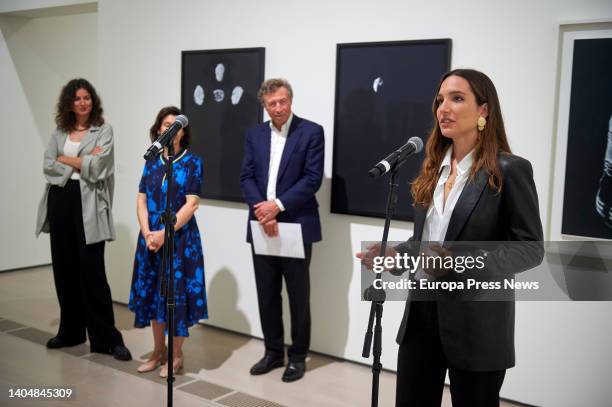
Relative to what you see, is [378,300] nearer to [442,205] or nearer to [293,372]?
[442,205]

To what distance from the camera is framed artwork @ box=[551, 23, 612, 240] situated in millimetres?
3076

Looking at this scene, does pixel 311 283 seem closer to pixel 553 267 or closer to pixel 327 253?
pixel 327 253

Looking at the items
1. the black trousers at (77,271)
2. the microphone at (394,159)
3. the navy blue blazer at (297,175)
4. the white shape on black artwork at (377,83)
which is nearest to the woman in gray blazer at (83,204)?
the black trousers at (77,271)

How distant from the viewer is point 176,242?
3641mm

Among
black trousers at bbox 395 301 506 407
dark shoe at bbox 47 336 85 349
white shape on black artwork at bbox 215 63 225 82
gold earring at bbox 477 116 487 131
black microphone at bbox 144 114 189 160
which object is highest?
white shape on black artwork at bbox 215 63 225 82

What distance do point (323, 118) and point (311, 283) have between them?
3.58 feet

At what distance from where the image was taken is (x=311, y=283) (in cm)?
418

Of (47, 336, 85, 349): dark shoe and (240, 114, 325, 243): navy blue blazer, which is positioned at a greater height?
(240, 114, 325, 243): navy blue blazer

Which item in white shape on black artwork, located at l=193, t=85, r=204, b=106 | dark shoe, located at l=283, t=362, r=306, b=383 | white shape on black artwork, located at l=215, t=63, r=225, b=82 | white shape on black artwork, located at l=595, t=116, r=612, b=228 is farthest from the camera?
white shape on black artwork, located at l=193, t=85, r=204, b=106

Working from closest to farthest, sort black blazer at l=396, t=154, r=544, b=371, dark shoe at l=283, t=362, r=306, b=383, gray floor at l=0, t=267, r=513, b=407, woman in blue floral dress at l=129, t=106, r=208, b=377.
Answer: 1. black blazer at l=396, t=154, r=544, b=371
2. gray floor at l=0, t=267, r=513, b=407
3. woman in blue floral dress at l=129, t=106, r=208, b=377
4. dark shoe at l=283, t=362, r=306, b=383

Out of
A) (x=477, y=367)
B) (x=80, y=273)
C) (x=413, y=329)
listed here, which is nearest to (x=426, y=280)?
(x=413, y=329)

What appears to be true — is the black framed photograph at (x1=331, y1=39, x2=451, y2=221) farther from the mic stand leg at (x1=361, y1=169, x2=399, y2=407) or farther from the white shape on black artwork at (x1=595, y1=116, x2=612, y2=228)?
the mic stand leg at (x1=361, y1=169, x2=399, y2=407)

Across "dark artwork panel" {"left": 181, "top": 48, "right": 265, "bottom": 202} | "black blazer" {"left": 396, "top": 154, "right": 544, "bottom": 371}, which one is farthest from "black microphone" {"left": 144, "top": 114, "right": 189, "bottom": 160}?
"dark artwork panel" {"left": 181, "top": 48, "right": 265, "bottom": 202}

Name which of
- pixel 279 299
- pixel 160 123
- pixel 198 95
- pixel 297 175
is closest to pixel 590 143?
pixel 297 175
